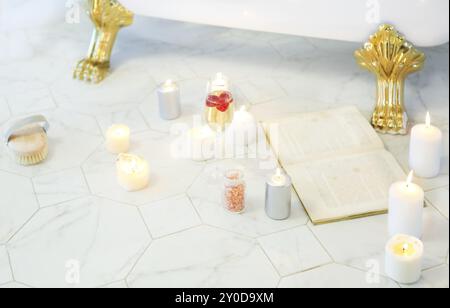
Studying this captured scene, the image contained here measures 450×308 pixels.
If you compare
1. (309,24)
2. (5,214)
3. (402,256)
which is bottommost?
(5,214)

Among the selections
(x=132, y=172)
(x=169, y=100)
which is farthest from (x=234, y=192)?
(x=169, y=100)

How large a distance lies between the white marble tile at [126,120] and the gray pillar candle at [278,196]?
0.55m

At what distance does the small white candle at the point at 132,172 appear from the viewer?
168 cm

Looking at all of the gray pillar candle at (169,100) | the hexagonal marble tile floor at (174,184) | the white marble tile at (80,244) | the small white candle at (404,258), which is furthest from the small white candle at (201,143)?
the small white candle at (404,258)

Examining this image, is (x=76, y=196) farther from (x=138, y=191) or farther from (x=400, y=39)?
(x=400, y=39)

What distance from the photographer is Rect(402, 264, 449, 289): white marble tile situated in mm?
1406

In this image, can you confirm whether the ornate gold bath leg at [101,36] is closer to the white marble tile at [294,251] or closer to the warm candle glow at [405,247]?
the white marble tile at [294,251]

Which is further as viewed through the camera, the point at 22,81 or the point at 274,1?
the point at 22,81

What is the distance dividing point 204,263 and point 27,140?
0.63m

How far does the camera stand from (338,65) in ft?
7.39

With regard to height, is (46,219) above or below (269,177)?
below

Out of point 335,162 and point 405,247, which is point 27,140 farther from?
point 405,247
